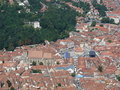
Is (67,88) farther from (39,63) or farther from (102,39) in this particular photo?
(102,39)

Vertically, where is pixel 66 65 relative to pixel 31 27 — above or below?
above

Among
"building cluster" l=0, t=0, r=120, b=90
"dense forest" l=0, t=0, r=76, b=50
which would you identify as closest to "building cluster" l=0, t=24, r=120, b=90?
"building cluster" l=0, t=0, r=120, b=90

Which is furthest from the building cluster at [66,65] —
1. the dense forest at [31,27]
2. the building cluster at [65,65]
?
the dense forest at [31,27]

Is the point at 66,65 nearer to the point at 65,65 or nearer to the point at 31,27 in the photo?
the point at 65,65

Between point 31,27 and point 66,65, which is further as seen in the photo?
point 31,27

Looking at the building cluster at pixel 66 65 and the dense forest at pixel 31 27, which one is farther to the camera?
the dense forest at pixel 31 27

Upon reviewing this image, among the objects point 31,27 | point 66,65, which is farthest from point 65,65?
point 31,27

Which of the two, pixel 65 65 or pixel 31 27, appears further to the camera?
pixel 31 27

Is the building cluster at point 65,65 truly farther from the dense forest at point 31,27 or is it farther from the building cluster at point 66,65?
the dense forest at point 31,27

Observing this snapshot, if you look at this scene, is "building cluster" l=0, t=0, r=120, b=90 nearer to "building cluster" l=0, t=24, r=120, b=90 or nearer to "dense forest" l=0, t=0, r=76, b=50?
"building cluster" l=0, t=24, r=120, b=90

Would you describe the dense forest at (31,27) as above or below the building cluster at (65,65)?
below
